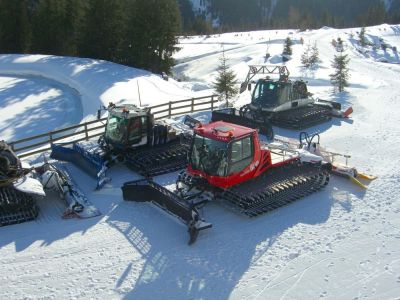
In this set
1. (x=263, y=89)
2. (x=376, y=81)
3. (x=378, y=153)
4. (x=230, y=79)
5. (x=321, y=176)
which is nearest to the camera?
(x=321, y=176)

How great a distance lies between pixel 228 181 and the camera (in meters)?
12.0

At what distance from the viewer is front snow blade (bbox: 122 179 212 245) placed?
1061 centimetres

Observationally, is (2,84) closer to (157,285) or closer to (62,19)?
(62,19)

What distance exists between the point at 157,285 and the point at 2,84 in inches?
1102

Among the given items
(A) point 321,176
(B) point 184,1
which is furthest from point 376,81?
(B) point 184,1

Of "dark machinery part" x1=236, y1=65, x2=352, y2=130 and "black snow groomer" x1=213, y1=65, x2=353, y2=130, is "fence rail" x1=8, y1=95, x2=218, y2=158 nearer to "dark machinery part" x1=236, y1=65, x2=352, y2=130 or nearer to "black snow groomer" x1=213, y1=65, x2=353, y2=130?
"black snow groomer" x1=213, y1=65, x2=353, y2=130

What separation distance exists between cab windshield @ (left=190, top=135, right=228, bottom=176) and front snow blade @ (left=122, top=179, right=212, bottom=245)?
0.95 m

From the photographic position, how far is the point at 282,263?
32.2 ft

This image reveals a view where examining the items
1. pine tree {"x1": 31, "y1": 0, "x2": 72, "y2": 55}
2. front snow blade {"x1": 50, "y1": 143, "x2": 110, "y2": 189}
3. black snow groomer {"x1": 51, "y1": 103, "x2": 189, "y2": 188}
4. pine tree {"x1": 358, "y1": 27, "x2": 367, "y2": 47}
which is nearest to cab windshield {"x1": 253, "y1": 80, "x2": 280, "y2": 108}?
black snow groomer {"x1": 51, "y1": 103, "x2": 189, "y2": 188}

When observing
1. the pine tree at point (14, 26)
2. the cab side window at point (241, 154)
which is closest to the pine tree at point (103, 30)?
the pine tree at point (14, 26)

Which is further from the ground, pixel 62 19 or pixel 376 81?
pixel 62 19

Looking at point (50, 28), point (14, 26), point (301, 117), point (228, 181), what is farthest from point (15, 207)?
point (14, 26)

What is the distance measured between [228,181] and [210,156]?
79 centimetres

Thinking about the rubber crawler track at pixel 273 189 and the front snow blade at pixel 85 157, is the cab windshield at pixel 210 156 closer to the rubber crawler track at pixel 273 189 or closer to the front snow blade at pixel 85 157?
the rubber crawler track at pixel 273 189
